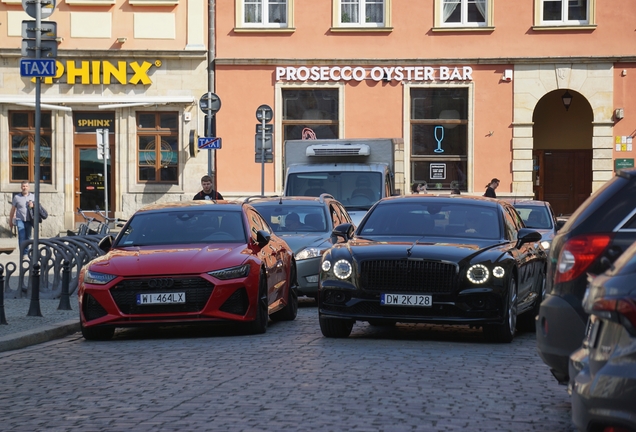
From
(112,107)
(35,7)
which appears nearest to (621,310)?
(35,7)

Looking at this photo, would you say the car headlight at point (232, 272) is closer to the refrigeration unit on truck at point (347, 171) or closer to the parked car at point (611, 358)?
the parked car at point (611, 358)

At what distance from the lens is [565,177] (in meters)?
37.6

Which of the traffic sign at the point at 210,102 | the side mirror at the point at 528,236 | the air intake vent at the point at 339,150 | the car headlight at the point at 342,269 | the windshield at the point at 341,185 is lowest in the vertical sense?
the car headlight at the point at 342,269

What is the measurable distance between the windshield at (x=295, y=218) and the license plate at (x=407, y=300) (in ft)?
20.5

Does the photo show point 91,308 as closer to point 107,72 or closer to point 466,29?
point 107,72

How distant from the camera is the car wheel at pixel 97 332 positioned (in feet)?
41.3

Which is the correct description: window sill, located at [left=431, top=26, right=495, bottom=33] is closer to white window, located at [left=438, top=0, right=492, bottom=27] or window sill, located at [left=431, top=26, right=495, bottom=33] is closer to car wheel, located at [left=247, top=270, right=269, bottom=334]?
white window, located at [left=438, top=0, right=492, bottom=27]

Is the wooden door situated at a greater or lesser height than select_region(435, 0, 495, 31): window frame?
lesser

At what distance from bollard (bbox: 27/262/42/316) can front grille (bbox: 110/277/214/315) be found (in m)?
2.33

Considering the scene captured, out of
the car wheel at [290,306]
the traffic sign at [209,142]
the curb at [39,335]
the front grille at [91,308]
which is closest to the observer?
the curb at [39,335]

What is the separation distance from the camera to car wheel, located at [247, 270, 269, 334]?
12.6 meters

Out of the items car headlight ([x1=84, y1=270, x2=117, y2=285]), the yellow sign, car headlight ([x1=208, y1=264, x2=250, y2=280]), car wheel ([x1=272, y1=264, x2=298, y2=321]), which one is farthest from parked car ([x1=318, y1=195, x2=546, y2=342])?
the yellow sign

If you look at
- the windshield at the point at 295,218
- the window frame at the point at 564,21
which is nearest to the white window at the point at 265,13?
the window frame at the point at 564,21

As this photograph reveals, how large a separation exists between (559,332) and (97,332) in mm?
6874
